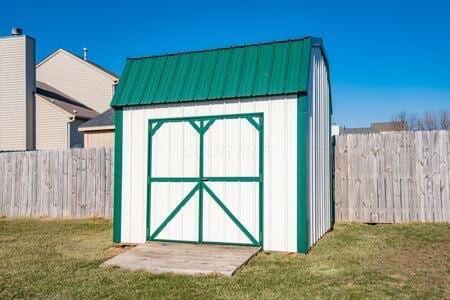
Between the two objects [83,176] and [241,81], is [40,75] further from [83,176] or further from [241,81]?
[241,81]

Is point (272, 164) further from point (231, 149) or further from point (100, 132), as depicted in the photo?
point (100, 132)

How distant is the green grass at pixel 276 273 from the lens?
18.7ft

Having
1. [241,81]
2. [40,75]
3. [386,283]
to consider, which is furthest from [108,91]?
[386,283]

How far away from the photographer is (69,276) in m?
6.66

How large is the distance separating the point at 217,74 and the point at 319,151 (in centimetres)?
254

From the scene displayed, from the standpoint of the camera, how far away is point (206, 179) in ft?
28.3

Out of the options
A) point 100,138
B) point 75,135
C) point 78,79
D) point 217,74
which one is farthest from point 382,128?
point 217,74

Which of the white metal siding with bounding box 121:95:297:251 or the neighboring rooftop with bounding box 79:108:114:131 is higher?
the neighboring rooftop with bounding box 79:108:114:131

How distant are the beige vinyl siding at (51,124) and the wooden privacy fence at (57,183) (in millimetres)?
7783

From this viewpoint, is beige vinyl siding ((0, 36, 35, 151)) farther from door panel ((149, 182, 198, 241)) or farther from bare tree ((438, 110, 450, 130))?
bare tree ((438, 110, 450, 130))

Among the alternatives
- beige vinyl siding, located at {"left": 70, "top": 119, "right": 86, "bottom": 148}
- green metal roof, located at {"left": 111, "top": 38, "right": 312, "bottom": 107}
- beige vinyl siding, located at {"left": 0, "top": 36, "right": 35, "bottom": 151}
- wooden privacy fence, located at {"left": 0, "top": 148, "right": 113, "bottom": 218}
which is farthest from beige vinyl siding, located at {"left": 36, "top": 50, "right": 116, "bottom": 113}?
green metal roof, located at {"left": 111, "top": 38, "right": 312, "bottom": 107}

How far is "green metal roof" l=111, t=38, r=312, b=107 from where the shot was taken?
8273mm

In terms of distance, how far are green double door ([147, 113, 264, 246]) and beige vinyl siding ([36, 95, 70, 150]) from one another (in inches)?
547

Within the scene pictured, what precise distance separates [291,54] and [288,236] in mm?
3254
